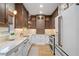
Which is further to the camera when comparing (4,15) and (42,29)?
(42,29)

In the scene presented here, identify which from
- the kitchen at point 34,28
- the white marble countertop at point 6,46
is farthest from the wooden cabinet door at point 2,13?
the white marble countertop at point 6,46

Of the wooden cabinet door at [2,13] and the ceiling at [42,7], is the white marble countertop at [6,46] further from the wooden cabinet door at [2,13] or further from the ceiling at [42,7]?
the ceiling at [42,7]

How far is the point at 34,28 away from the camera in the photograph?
6.36m

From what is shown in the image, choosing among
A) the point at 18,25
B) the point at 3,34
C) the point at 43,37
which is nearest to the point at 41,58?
the point at 3,34

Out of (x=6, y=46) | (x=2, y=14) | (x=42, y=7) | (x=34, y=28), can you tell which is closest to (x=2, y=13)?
(x=2, y=14)

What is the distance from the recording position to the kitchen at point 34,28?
6.33 ft

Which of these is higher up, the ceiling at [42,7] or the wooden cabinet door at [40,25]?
the ceiling at [42,7]

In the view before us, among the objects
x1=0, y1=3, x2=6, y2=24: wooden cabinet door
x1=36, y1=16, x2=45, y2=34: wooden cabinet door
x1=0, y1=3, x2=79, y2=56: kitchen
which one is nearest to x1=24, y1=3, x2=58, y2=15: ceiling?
A: x1=0, y1=3, x2=79, y2=56: kitchen

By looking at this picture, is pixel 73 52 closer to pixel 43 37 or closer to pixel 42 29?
pixel 43 37

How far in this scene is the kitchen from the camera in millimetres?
1930

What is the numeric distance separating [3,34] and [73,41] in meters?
1.73

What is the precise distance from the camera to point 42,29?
6055 mm

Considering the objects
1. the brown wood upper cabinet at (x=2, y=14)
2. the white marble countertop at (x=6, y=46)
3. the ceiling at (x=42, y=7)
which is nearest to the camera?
the white marble countertop at (x=6, y=46)

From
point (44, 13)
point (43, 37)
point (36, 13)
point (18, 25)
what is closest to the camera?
point (18, 25)
